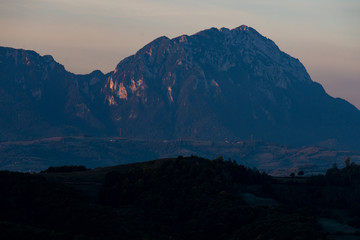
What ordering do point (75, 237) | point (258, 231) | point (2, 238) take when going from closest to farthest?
point (2, 238)
point (75, 237)
point (258, 231)

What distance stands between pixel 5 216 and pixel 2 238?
143 ft

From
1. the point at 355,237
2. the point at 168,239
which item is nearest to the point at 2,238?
the point at 168,239

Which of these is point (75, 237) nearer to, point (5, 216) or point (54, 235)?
point (54, 235)

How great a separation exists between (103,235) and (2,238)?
1405 inches

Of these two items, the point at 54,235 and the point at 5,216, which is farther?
the point at 5,216

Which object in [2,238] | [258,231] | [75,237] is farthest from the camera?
[258,231]

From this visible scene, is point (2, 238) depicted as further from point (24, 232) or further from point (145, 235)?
point (145, 235)

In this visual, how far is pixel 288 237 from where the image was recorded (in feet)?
590

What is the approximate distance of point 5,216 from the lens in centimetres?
19912

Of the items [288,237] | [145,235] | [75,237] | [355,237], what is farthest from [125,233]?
[355,237]

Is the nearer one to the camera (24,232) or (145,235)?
(24,232)

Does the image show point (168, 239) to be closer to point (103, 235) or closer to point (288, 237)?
point (103, 235)

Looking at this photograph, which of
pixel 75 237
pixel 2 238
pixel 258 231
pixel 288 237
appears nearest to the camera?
pixel 2 238

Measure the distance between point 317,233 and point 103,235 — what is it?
159 feet
